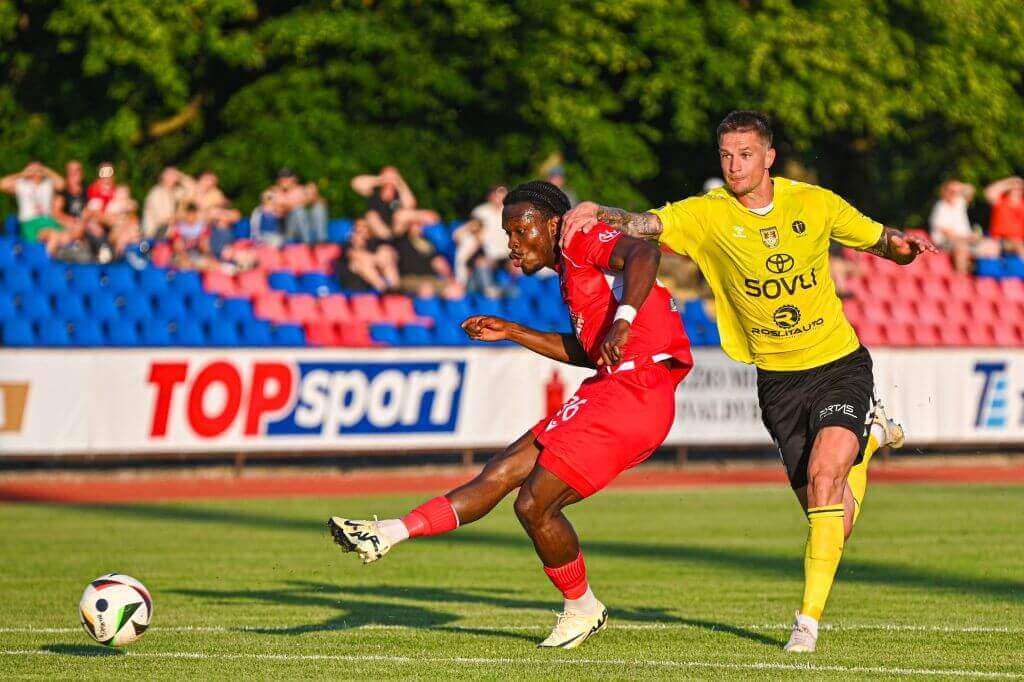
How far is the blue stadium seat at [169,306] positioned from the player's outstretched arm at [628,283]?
14.2 m

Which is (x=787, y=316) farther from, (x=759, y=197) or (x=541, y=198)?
(x=541, y=198)

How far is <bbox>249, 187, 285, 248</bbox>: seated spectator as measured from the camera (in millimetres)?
23188

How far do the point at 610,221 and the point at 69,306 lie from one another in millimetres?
14290

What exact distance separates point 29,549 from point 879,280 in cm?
1555

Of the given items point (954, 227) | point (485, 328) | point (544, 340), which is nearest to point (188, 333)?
point (954, 227)

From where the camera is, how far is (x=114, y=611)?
26.6ft

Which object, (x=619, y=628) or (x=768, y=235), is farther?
(x=619, y=628)

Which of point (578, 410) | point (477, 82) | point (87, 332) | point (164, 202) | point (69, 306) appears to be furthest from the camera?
point (477, 82)

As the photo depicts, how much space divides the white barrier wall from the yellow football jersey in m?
12.4

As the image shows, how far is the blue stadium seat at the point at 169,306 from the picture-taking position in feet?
71.6

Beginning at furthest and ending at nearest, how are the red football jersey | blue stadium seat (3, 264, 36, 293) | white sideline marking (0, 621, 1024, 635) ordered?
blue stadium seat (3, 264, 36, 293), white sideline marking (0, 621, 1024, 635), the red football jersey

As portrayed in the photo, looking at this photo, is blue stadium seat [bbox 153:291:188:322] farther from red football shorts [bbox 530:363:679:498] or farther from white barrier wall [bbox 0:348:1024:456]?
red football shorts [bbox 530:363:679:498]

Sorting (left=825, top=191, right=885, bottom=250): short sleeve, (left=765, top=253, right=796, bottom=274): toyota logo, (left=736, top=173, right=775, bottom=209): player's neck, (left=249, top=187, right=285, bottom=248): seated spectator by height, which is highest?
(left=249, top=187, right=285, bottom=248): seated spectator

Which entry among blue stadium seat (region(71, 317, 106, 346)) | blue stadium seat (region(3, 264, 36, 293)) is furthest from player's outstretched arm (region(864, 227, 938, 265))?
blue stadium seat (region(3, 264, 36, 293))
